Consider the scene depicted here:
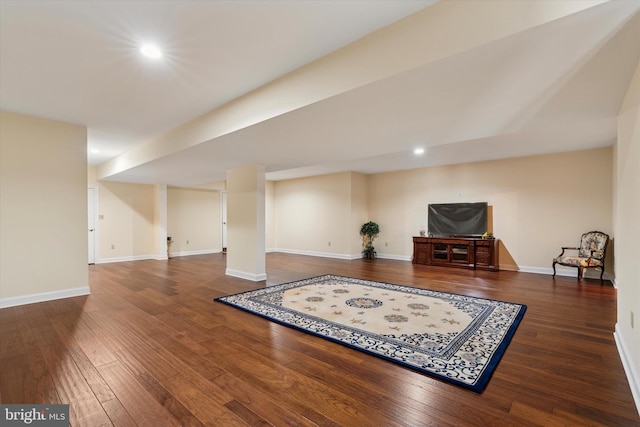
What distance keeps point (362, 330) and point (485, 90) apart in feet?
8.24

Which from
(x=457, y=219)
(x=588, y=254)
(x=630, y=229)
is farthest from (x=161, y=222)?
(x=588, y=254)

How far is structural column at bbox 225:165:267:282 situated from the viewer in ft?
18.3

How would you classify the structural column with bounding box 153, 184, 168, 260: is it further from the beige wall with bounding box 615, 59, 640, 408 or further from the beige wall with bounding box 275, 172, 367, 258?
the beige wall with bounding box 615, 59, 640, 408

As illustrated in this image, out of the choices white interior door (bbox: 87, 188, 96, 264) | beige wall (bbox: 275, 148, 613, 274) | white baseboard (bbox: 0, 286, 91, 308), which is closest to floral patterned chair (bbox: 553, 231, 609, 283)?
beige wall (bbox: 275, 148, 613, 274)

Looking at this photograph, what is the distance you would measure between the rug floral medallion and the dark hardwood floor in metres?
0.14

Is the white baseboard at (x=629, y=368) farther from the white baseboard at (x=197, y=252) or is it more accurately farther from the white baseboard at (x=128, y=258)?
the white baseboard at (x=197, y=252)

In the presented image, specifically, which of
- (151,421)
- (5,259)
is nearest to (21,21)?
(151,421)

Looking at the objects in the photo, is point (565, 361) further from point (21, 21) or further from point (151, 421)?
point (21, 21)

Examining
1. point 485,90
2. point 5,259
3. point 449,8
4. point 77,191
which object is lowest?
point 5,259

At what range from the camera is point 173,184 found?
873 cm

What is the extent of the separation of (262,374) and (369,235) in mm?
6587

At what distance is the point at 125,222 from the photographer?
834cm

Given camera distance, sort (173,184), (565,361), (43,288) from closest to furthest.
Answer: (565,361), (43,288), (173,184)

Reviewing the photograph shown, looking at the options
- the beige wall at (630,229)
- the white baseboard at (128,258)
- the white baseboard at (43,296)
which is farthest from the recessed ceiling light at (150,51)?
the white baseboard at (128,258)
